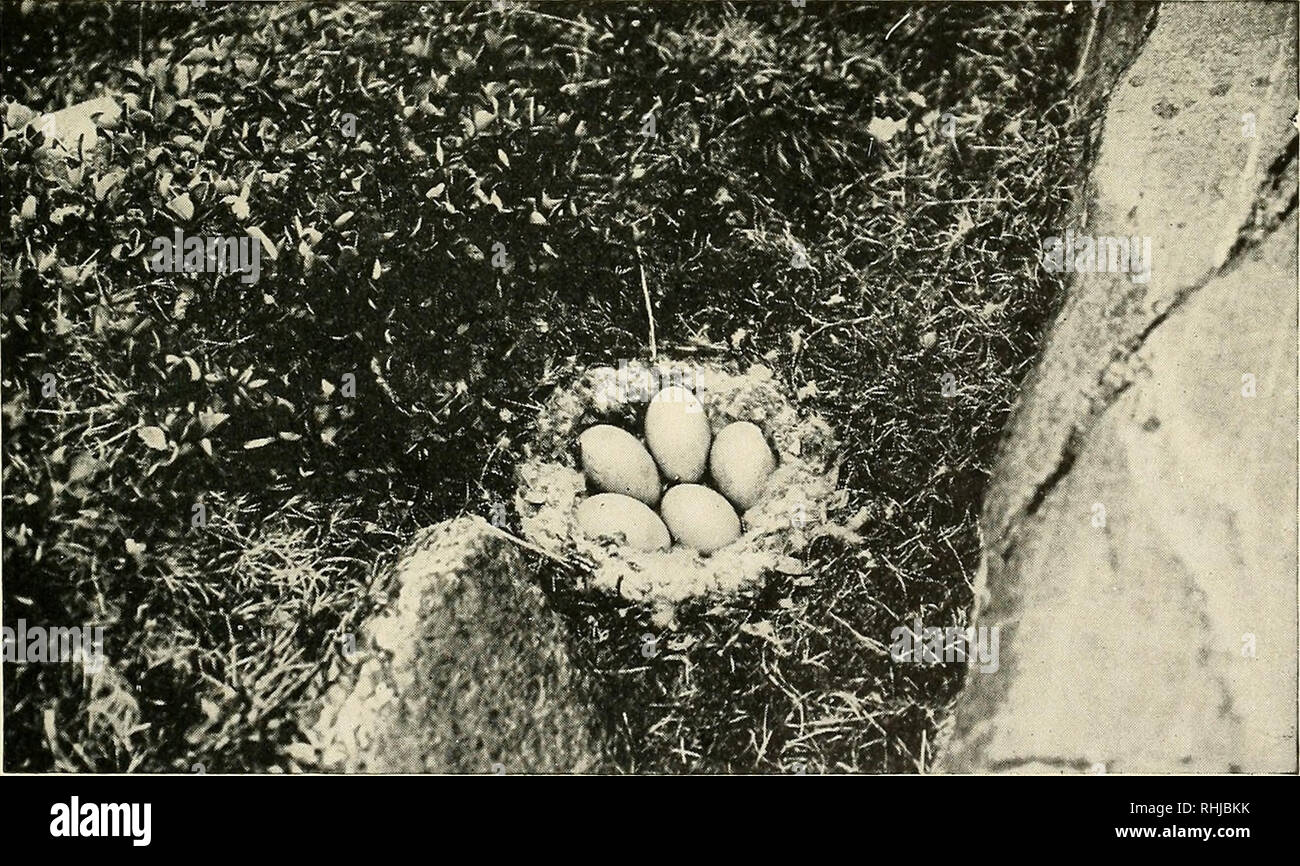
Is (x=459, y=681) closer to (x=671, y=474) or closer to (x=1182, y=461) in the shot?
(x=671, y=474)

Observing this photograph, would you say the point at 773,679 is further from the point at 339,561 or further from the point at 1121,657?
the point at 339,561

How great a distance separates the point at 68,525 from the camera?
1361 mm

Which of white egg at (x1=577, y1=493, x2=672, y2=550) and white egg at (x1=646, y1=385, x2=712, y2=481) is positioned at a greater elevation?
white egg at (x1=646, y1=385, x2=712, y2=481)

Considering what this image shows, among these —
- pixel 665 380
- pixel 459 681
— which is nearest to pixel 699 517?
pixel 665 380

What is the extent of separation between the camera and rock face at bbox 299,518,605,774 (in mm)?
1312

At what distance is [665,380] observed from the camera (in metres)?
1.38

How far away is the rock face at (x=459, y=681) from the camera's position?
1.31 meters

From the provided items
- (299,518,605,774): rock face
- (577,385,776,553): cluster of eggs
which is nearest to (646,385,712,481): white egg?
(577,385,776,553): cluster of eggs

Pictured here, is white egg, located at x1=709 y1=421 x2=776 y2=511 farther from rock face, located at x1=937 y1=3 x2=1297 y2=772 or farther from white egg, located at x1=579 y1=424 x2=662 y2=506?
rock face, located at x1=937 y1=3 x2=1297 y2=772

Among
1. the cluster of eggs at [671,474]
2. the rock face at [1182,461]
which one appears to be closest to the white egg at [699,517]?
the cluster of eggs at [671,474]

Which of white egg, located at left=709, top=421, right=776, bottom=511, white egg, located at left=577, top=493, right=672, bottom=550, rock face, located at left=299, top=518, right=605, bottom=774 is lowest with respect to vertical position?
rock face, located at left=299, top=518, right=605, bottom=774

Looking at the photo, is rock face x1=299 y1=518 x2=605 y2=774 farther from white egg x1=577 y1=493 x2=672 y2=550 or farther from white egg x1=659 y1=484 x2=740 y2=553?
white egg x1=659 y1=484 x2=740 y2=553

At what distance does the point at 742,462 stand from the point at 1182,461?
0.61 metres

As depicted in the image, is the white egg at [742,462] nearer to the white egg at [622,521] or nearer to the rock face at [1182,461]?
the white egg at [622,521]
